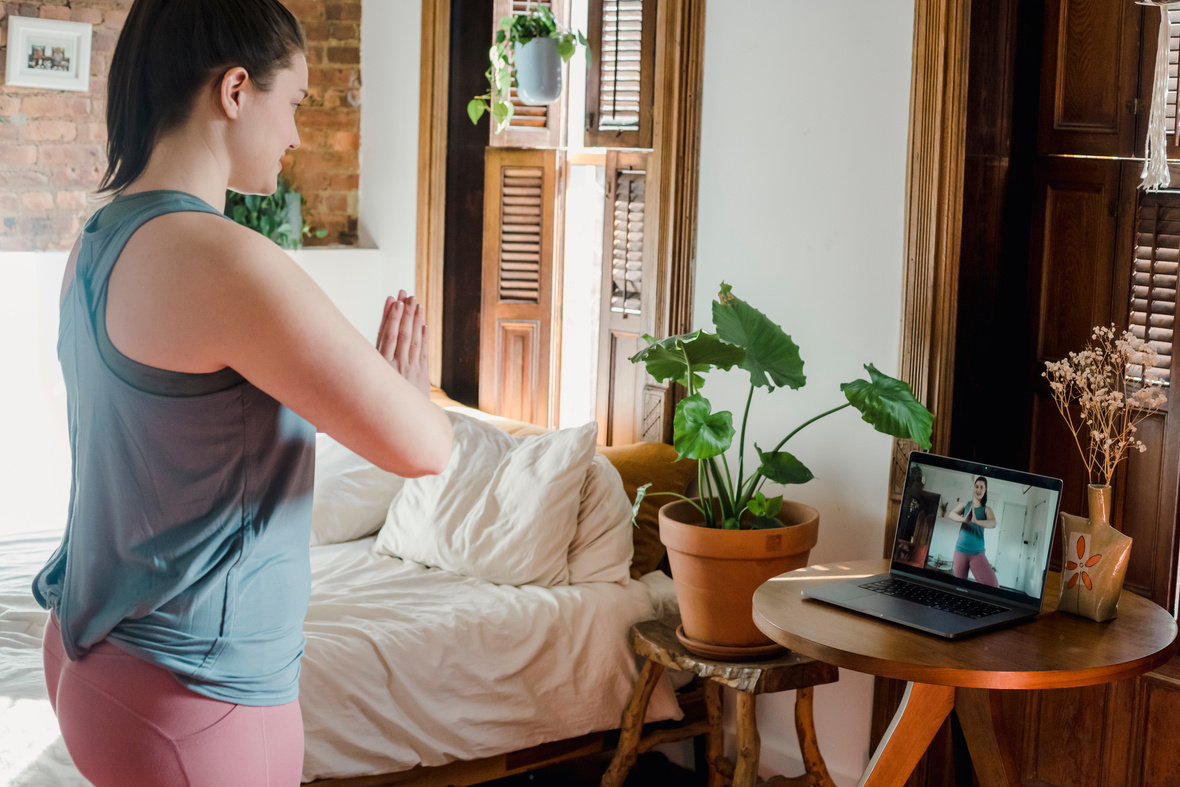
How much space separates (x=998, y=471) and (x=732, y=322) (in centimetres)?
64

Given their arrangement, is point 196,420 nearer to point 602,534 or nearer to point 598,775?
point 602,534

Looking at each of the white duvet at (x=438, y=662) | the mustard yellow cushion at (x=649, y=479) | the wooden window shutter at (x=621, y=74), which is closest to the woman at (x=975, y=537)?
the white duvet at (x=438, y=662)

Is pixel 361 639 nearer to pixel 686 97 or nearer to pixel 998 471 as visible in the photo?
pixel 998 471

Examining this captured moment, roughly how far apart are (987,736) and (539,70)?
7.69 feet

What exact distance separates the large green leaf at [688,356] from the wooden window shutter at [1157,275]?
2.70 ft

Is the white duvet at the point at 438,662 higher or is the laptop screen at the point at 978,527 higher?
the laptop screen at the point at 978,527

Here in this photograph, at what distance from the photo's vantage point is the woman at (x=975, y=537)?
1995 millimetres

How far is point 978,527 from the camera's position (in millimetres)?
2010

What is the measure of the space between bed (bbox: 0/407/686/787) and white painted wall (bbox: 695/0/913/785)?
443mm

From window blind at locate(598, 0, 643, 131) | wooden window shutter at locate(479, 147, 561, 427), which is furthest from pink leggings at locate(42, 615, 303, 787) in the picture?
wooden window shutter at locate(479, 147, 561, 427)

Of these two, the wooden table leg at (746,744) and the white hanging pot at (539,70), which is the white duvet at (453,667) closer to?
the wooden table leg at (746,744)

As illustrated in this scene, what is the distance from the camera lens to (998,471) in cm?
199

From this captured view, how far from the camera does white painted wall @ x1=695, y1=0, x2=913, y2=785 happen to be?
256 cm

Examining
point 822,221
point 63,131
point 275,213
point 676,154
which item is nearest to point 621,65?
point 676,154
